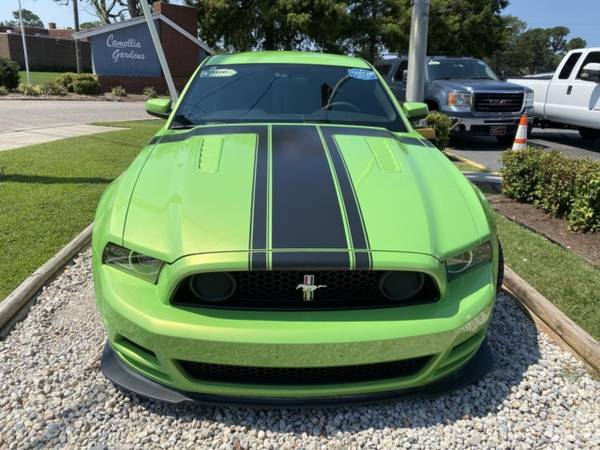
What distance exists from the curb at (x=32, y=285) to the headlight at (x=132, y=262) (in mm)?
1297

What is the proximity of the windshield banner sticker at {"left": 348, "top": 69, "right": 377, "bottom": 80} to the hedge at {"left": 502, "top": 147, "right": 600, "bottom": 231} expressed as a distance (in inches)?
90.8

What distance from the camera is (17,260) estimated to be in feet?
12.3

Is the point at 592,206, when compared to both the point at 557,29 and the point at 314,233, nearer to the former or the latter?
the point at 314,233

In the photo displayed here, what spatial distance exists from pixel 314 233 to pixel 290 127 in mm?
1264

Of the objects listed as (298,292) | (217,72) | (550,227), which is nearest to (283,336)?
(298,292)

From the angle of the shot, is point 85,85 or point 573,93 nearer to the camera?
point 573,93

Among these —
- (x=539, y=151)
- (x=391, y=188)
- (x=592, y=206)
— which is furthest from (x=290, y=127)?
(x=539, y=151)

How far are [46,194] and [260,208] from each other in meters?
4.04

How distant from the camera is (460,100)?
970 cm

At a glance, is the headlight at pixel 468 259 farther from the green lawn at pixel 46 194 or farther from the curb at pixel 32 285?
the green lawn at pixel 46 194

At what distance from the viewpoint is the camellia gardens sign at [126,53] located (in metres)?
25.5

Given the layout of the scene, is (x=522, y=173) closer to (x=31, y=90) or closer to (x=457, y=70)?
(x=457, y=70)

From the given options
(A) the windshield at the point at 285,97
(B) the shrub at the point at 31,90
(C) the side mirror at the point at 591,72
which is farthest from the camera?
(B) the shrub at the point at 31,90

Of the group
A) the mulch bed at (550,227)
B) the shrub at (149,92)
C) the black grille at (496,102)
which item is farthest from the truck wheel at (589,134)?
the shrub at (149,92)
